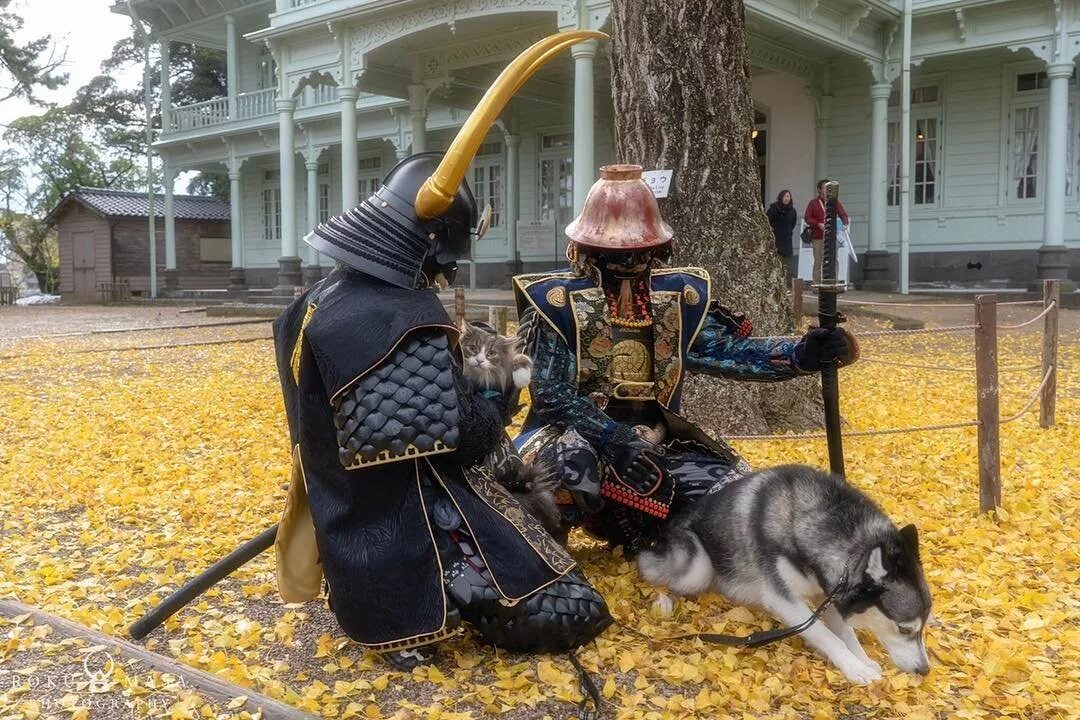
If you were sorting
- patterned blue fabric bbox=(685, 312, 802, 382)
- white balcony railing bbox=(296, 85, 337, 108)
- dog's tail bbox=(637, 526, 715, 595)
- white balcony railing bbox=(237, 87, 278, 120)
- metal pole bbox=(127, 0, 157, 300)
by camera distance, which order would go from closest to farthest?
dog's tail bbox=(637, 526, 715, 595)
patterned blue fabric bbox=(685, 312, 802, 382)
white balcony railing bbox=(296, 85, 337, 108)
white balcony railing bbox=(237, 87, 278, 120)
metal pole bbox=(127, 0, 157, 300)

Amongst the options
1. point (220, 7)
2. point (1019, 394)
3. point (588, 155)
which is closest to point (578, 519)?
point (1019, 394)

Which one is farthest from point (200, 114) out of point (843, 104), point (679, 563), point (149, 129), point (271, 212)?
point (679, 563)

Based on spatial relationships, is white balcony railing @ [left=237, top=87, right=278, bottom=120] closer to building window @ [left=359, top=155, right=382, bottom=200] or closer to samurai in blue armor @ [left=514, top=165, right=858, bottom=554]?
building window @ [left=359, top=155, right=382, bottom=200]

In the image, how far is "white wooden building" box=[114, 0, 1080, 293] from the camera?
1429cm

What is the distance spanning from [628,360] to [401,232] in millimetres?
1194

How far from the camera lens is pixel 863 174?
17047mm

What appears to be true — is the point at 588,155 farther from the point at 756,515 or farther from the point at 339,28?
the point at 756,515

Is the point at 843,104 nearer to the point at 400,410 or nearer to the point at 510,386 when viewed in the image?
the point at 510,386

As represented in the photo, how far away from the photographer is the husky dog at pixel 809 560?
107 inches

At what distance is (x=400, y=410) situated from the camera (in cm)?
256

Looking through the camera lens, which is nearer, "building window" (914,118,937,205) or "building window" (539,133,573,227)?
"building window" (914,118,937,205)

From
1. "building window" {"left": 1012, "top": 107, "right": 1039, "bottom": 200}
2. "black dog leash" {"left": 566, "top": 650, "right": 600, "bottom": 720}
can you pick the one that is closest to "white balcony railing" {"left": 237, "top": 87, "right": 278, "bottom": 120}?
"building window" {"left": 1012, "top": 107, "right": 1039, "bottom": 200}

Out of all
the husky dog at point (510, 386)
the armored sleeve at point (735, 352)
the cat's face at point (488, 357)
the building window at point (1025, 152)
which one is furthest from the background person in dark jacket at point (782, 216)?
the cat's face at point (488, 357)

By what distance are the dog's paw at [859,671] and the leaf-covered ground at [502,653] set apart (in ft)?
0.09
